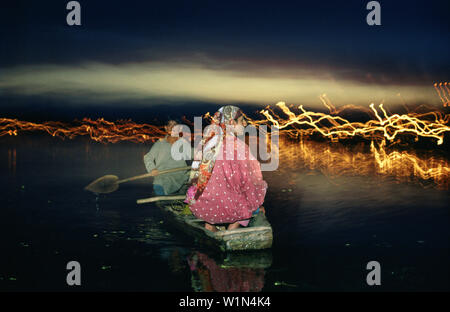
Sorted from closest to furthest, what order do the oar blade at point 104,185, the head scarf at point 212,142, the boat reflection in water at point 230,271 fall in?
the boat reflection in water at point 230,271 → the head scarf at point 212,142 → the oar blade at point 104,185

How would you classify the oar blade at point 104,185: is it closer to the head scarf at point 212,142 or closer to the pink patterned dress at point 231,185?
the head scarf at point 212,142

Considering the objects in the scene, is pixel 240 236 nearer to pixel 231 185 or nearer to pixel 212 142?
pixel 231 185

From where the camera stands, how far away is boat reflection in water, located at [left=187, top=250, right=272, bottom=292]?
21.4ft

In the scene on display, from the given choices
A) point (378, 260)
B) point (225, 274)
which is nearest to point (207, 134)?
point (225, 274)

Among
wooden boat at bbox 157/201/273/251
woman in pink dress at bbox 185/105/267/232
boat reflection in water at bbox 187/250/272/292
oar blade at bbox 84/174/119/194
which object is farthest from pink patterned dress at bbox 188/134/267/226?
oar blade at bbox 84/174/119/194

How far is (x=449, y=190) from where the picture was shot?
17406 millimetres

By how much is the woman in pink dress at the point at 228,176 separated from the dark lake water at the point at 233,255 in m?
0.75

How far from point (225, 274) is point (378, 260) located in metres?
2.90

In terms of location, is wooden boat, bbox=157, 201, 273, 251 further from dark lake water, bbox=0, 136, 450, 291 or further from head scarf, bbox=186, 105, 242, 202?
head scarf, bbox=186, 105, 242, 202

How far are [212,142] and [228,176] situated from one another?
0.65m

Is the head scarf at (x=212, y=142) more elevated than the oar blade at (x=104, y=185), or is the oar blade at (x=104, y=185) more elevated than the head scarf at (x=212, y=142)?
the head scarf at (x=212, y=142)

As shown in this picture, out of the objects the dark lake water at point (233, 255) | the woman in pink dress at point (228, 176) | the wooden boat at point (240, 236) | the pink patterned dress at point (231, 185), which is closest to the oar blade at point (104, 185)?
the dark lake water at point (233, 255)

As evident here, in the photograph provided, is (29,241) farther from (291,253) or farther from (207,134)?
(291,253)

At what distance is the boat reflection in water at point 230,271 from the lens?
6.52m
